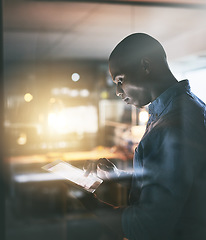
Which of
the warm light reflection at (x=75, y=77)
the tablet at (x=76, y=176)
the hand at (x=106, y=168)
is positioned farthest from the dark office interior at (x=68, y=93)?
the hand at (x=106, y=168)

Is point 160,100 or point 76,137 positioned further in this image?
point 76,137

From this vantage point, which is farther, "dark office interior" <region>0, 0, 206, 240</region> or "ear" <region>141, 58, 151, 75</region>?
"dark office interior" <region>0, 0, 206, 240</region>

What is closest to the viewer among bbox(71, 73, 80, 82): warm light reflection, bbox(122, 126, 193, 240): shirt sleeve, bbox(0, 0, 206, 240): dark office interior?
bbox(122, 126, 193, 240): shirt sleeve

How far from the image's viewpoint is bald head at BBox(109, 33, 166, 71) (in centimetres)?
80

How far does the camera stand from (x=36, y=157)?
3.37 m

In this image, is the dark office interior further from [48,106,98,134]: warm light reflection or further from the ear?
the ear

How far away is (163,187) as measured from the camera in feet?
2.16

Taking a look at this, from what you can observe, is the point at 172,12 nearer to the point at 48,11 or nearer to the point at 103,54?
the point at 48,11

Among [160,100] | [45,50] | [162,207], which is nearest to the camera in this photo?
[162,207]

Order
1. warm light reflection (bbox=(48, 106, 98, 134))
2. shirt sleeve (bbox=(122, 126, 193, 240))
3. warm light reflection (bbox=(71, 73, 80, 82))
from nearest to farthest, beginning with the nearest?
shirt sleeve (bbox=(122, 126, 193, 240)) → warm light reflection (bbox=(48, 106, 98, 134)) → warm light reflection (bbox=(71, 73, 80, 82))

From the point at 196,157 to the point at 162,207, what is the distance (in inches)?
5.9

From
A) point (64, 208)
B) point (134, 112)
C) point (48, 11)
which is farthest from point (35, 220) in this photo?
point (134, 112)

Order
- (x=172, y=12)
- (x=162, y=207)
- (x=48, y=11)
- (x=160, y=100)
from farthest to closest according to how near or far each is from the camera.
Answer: (x=172, y=12) < (x=48, y=11) < (x=160, y=100) < (x=162, y=207)

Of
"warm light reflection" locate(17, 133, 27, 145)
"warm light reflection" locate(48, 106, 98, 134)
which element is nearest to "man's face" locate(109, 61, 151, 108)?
"warm light reflection" locate(17, 133, 27, 145)
